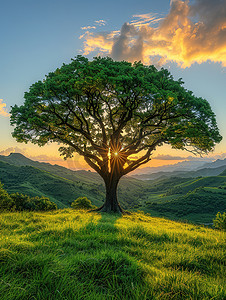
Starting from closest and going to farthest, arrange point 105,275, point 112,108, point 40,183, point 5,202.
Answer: point 105,275, point 5,202, point 112,108, point 40,183

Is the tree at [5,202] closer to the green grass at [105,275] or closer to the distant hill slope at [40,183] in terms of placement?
the green grass at [105,275]

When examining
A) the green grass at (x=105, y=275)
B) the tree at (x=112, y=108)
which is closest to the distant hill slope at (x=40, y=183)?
the tree at (x=112, y=108)

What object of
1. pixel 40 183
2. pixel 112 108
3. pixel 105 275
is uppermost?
pixel 112 108

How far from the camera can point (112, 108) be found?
1939cm

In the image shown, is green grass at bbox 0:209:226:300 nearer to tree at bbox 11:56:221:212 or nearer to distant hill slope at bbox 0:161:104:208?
tree at bbox 11:56:221:212

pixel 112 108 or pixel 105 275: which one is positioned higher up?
A: pixel 112 108

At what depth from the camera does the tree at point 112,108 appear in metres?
14.8

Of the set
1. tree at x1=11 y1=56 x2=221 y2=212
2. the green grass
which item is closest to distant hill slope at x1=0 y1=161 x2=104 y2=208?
tree at x1=11 y1=56 x2=221 y2=212

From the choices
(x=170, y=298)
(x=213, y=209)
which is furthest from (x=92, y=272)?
(x=213, y=209)

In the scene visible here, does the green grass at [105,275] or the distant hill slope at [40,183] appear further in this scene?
the distant hill slope at [40,183]

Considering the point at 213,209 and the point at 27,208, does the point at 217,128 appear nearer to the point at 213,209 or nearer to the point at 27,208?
the point at 27,208

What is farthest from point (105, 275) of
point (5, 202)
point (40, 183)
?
point (40, 183)

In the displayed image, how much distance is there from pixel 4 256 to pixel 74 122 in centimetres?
1870

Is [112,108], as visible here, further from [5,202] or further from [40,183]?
[40,183]
